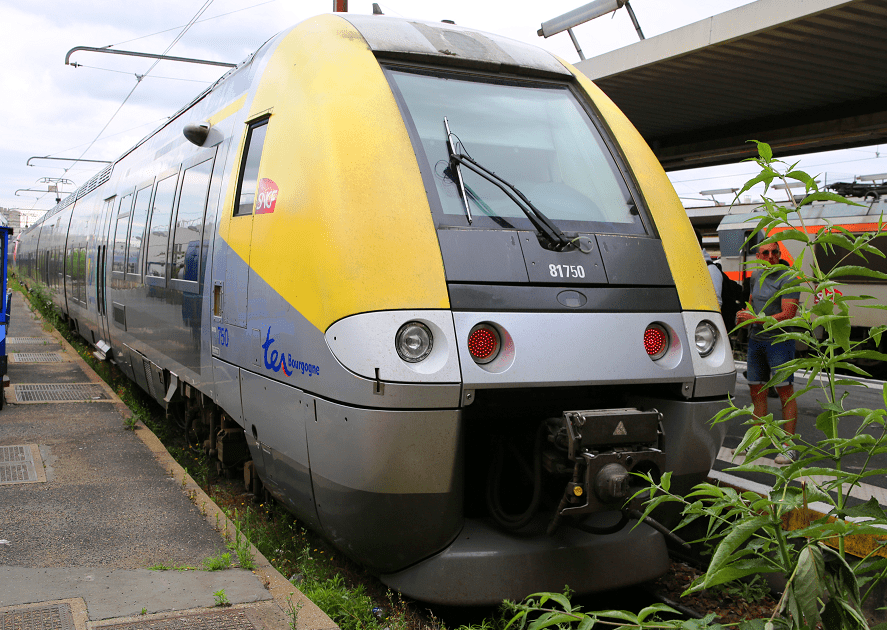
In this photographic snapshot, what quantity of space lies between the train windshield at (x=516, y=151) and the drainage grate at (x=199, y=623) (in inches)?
74.4

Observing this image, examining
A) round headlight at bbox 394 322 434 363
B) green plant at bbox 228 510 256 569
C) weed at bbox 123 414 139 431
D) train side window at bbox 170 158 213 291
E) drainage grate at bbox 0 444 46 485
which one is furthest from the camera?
weed at bbox 123 414 139 431

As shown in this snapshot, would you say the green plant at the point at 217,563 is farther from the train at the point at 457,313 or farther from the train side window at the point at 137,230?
the train side window at the point at 137,230

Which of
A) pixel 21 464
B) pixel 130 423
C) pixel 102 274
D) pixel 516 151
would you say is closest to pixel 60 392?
pixel 102 274

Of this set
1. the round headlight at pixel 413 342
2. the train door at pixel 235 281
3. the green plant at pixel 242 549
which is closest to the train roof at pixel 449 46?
the train door at pixel 235 281

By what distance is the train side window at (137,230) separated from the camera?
7.31 m

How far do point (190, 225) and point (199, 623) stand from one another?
9.77ft

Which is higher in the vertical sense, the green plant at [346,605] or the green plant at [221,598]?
the green plant at [221,598]

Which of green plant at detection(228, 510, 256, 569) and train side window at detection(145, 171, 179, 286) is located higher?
train side window at detection(145, 171, 179, 286)

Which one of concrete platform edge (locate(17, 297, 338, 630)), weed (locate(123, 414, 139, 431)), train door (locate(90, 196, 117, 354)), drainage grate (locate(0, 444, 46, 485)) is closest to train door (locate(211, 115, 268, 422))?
concrete platform edge (locate(17, 297, 338, 630))

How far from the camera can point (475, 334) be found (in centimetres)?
330

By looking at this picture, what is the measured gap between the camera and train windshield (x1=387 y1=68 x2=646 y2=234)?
3678 mm

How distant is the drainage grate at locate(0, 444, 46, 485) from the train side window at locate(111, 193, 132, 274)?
7.99ft

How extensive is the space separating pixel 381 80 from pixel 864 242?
2.39 metres

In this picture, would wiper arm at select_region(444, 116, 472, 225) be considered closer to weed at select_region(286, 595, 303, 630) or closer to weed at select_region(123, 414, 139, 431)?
weed at select_region(286, 595, 303, 630)
